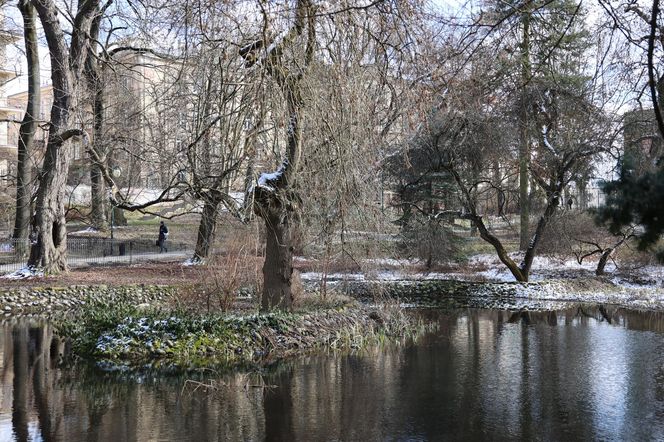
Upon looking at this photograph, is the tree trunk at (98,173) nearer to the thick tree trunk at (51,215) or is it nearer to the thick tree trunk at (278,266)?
the thick tree trunk at (51,215)

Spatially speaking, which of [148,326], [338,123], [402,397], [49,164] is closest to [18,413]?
[148,326]

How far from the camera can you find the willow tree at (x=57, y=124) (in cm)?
2022

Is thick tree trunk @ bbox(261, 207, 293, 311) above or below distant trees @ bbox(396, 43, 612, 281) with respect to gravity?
below

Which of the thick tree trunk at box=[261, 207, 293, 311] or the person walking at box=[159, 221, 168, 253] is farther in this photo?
the person walking at box=[159, 221, 168, 253]

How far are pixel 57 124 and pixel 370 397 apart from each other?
15.3 meters

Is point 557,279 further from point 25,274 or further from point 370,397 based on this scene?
point 25,274

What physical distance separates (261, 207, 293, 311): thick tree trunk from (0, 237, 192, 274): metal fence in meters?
11.9

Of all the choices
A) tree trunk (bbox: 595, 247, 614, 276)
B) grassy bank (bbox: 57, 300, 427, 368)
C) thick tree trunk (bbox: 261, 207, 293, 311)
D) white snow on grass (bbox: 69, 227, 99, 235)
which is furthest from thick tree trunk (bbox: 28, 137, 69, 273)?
tree trunk (bbox: 595, 247, 614, 276)

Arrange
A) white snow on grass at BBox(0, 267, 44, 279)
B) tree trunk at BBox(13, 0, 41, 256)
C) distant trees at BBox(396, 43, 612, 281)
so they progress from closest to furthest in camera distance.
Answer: white snow on grass at BBox(0, 267, 44, 279), distant trees at BBox(396, 43, 612, 281), tree trunk at BBox(13, 0, 41, 256)

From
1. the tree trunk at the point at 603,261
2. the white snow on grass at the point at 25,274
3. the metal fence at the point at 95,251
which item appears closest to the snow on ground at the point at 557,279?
the tree trunk at the point at 603,261

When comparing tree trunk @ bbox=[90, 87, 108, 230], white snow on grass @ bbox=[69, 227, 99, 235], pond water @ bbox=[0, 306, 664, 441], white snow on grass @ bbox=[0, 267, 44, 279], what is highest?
tree trunk @ bbox=[90, 87, 108, 230]

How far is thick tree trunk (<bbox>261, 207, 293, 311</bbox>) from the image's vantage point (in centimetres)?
1352

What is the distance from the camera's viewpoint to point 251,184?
12.1 m

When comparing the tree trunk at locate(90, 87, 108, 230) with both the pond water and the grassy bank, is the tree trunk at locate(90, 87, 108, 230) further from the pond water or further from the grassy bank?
the pond water
